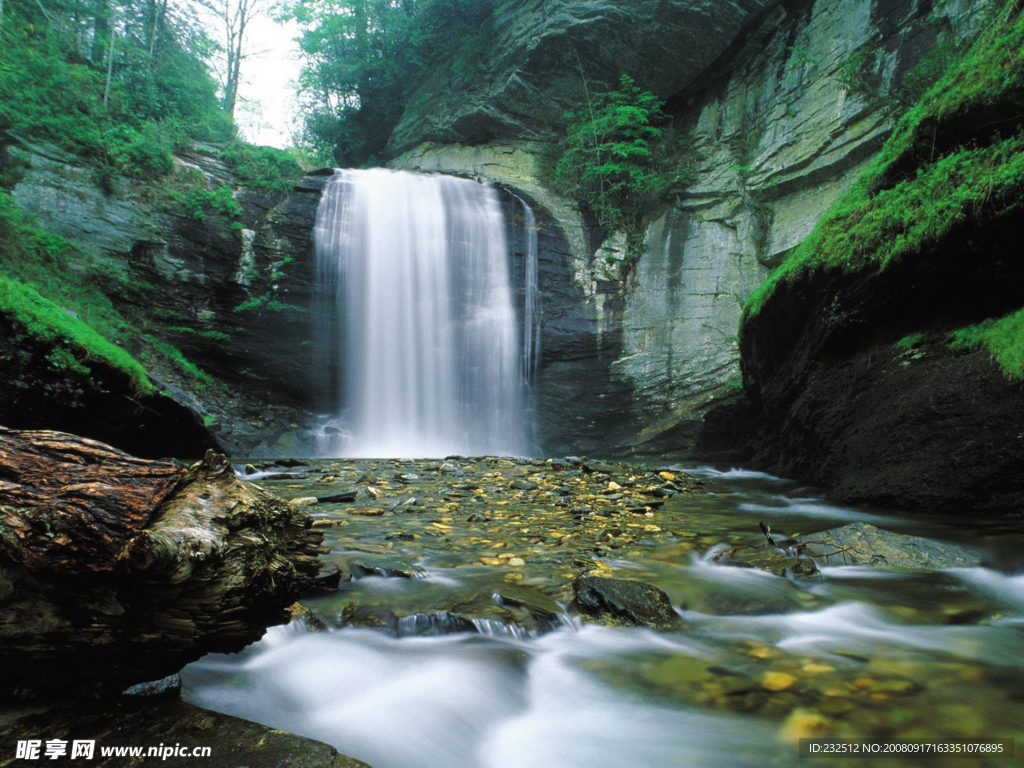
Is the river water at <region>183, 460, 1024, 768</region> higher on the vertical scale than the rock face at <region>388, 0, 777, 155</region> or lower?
lower

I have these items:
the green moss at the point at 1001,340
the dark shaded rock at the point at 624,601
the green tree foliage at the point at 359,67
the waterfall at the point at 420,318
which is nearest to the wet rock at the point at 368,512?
the dark shaded rock at the point at 624,601

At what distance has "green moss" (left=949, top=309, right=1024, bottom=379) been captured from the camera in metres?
3.84

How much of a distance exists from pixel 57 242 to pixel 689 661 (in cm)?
1444

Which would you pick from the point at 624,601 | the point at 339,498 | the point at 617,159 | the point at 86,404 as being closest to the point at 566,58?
the point at 617,159

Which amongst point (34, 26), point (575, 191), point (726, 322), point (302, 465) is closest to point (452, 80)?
point (575, 191)

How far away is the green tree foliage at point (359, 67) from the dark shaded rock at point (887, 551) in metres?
22.1

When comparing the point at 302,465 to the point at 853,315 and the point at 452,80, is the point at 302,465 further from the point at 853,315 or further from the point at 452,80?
the point at 452,80

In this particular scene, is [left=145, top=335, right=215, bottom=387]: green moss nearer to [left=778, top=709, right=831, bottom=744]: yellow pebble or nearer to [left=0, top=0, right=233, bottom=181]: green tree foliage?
[left=0, top=0, right=233, bottom=181]: green tree foliage

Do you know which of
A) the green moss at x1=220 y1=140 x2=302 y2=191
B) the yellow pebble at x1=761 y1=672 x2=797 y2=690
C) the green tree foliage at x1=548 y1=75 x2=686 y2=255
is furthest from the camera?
the green tree foliage at x1=548 y1=75 x2=686 y2=255

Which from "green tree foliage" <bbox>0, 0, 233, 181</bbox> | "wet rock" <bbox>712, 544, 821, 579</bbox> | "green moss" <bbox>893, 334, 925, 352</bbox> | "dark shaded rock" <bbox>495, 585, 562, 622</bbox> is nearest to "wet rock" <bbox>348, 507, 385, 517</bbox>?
"dark shaded rock" <bbox>495, 585, 562, 622</bbox>

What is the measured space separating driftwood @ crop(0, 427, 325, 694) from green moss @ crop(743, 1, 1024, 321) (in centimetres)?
580

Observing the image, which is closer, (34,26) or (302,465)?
(302,465)

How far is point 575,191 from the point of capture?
54.6ft

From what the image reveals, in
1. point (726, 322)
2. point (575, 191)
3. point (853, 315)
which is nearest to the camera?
point (853, 315)
